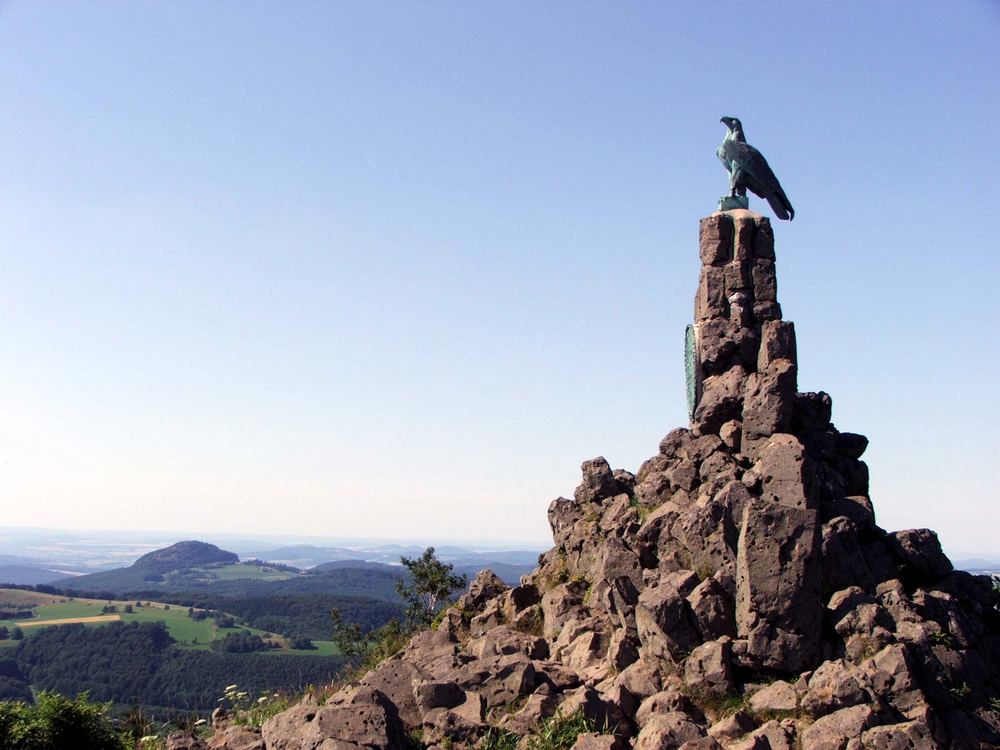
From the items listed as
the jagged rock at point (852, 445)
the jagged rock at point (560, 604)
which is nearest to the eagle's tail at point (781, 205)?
the jagged rock at point (852, 445)

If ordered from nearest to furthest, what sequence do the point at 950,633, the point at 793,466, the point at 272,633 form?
1. the point at 950,633
2. the point at 793,466
3. the point at 272,633

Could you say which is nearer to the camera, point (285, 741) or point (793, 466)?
point (285, 741)

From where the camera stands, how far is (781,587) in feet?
62.4

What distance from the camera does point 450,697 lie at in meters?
19.6

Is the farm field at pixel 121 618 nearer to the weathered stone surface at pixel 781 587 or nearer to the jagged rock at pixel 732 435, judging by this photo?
the jagged rock at pixel 732 435

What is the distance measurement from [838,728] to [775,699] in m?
1.62

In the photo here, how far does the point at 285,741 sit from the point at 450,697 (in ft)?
11.3

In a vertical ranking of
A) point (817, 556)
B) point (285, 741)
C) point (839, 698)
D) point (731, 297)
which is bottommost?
point (285, 741)

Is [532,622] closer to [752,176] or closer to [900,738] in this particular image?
[900,738]

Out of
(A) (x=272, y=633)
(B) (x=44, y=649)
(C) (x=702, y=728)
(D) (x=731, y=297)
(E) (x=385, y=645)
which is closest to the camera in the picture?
(C) (x=702, y=728)

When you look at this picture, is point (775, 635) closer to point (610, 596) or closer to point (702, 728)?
point (702, 728)

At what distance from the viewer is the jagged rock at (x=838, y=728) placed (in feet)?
53.1

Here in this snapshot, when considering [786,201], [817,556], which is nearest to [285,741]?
[817,556]

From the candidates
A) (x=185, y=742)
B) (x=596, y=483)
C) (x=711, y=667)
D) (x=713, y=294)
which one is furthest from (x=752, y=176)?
(x=185, y=742)
